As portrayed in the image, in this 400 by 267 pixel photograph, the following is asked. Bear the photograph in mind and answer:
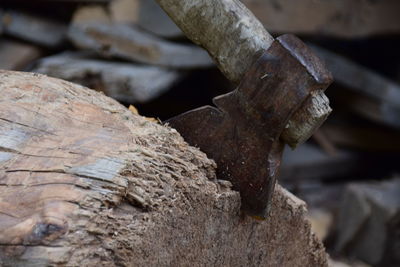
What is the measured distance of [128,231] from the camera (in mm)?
1248

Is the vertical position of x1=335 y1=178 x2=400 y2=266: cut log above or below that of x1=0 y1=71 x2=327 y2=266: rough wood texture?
below

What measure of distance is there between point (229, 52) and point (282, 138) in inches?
8.2

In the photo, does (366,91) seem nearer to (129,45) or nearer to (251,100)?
(129,45)

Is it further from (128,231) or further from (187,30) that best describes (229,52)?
(128,231)

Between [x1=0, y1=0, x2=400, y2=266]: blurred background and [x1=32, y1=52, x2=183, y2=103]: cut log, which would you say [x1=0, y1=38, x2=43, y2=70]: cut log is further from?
[x1=32, y1=52, x2=183, y2=103]: cut log

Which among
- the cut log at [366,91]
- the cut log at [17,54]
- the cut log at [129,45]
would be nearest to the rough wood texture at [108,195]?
the cut log at [129,45]

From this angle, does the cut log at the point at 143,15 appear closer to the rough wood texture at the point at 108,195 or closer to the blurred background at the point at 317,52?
the blurred background at the point at 317,52

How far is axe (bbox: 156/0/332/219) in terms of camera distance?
141cm

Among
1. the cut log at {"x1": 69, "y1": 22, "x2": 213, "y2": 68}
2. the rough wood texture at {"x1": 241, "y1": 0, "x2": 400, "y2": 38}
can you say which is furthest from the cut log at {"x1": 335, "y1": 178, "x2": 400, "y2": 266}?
the cut log at {"x1": 69, "y1": 22, "x2": 213, "y2": 68}

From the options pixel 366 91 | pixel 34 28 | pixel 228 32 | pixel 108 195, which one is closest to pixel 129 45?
pixel 34 28

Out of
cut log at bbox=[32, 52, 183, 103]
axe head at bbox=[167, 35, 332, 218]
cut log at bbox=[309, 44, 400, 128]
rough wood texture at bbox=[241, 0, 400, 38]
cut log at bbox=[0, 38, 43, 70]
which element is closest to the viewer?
axe head at bbox=[167, 35, 332, 218]

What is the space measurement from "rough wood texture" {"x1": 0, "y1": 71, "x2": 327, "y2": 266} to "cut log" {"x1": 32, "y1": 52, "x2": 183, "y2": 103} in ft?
6.08

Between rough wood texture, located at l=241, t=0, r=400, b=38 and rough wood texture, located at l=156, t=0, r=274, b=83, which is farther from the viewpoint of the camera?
rough wood texture, located at l=241, t=0, r=400, b=38

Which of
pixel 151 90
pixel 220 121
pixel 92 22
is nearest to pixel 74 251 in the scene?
pixel 220 121
